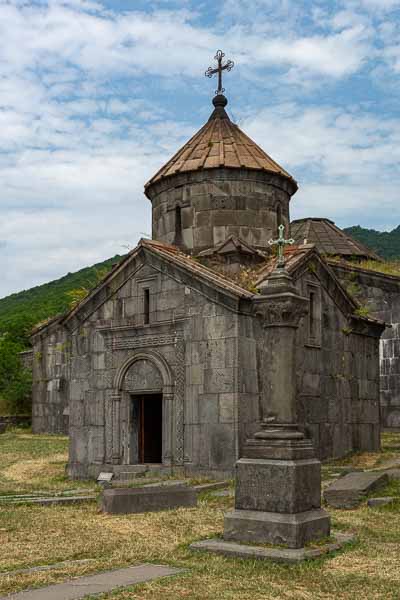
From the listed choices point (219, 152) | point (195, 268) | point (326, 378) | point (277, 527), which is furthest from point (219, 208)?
point (277, 527)

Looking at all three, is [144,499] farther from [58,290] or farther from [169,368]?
[58,290]

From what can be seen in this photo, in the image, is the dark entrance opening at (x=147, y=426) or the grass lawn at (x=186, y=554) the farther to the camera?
the dark entrance opening at (x=147, y=426)

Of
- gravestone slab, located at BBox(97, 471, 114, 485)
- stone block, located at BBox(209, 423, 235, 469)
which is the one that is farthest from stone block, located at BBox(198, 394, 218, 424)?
gravestone slab, located at BBox(97, 471, 114, 485)

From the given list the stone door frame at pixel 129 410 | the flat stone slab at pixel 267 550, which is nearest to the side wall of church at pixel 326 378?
the stone door frame at pixel 129 410

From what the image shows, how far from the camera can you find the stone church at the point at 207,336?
11.9 metres

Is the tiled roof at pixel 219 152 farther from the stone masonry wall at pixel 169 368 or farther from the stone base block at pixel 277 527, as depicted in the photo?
the stone base block at pixel 277 527

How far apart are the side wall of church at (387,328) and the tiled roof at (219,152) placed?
203 inches

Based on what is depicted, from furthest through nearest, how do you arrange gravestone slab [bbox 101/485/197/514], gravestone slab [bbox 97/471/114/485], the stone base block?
gravestone slab [bbox 97/471/114/485] → gravestone slab [bbox 101/485/197/514] → the stone base block

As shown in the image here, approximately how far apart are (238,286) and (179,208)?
3359 mm

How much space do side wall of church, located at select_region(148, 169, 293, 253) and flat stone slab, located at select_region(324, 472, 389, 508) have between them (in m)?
6.11

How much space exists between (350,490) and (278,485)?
113 inches

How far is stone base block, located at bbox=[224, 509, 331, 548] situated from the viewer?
242 inches

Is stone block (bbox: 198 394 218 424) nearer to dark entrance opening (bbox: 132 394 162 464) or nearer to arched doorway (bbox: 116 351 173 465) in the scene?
arched doorway (bbox: 116 351 173 465)

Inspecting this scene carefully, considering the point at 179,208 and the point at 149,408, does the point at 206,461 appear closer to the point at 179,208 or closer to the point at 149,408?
the point at 149,408
